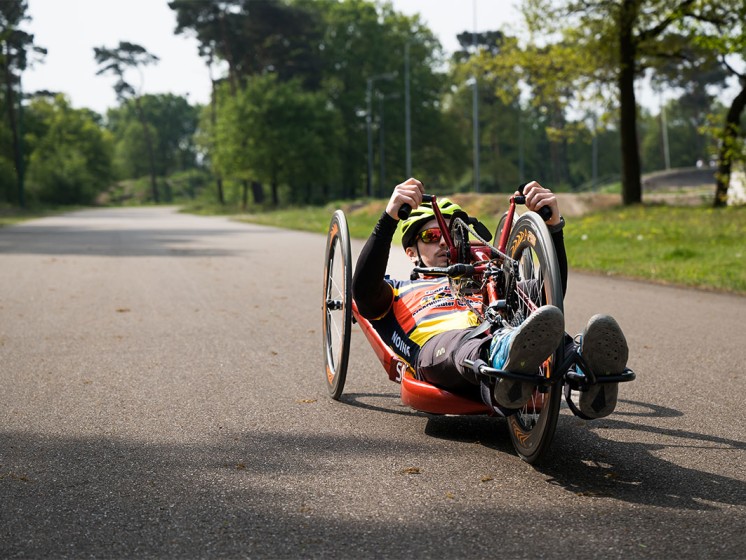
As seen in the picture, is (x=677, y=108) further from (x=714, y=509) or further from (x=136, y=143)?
(x=714, y=509)

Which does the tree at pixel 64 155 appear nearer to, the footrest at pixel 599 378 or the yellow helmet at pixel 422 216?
the yellow helmet at pixel 422 216

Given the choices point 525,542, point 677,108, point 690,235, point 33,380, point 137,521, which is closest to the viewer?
point 525,542

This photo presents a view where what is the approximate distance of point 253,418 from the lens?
5.18m

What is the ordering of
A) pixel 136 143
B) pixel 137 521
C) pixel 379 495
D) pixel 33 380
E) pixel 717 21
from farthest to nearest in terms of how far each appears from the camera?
pixel 136 143 → pixel 717 21 → pixel 33 380 → pixel 379 495 → pixel 137 521

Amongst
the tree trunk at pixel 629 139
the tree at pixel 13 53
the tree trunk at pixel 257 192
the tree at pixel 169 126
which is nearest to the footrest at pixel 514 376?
the tree trunk at pixel 629 139

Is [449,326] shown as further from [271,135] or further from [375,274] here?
[271,135]

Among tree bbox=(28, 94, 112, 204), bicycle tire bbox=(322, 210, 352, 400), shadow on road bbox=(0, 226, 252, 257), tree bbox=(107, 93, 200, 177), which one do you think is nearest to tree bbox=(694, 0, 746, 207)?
shadow on road bbox=(0, 226, 252, 257)

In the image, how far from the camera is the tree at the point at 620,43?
26.0 m

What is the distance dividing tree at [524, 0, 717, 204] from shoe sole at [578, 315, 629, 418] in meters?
23.3

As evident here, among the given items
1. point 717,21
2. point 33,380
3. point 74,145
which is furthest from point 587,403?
point 74,145

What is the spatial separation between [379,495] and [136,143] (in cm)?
13091

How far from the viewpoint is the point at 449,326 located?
15.4 feet

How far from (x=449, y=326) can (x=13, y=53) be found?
2179 inches

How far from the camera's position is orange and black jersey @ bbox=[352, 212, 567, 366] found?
185 inches
